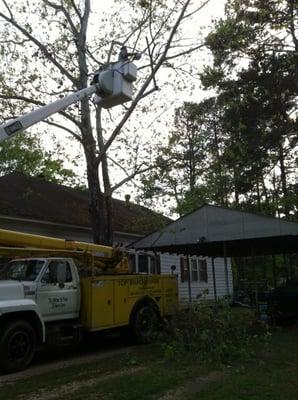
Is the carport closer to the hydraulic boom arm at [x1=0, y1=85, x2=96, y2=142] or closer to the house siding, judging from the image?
the hydraulic boom arm at [x1=0, y1=85, x2=96, y2=142]

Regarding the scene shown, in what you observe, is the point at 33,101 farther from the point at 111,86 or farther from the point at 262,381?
the point at 262,381

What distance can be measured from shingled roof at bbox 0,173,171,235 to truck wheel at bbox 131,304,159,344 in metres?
4.94

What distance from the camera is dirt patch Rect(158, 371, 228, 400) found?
772 centimetres

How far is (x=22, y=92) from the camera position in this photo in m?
19.4

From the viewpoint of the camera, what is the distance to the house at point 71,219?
2025 centimetres

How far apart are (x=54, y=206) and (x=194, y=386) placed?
1684 cm

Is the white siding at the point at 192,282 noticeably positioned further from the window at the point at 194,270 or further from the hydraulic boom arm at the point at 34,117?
the hydraulic boom arm at the point at 34,117

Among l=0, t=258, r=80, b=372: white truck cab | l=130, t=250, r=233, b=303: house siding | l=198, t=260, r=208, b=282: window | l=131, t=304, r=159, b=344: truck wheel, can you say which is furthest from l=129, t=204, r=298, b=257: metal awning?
l=198, t=260, r=208, b=282: window

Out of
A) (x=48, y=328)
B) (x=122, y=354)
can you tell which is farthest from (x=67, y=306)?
(x=122, y=354)

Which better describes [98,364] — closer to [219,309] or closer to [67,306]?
[67,306]

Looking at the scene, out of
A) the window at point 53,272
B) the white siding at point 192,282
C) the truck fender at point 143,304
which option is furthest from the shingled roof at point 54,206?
the window at point 53,272

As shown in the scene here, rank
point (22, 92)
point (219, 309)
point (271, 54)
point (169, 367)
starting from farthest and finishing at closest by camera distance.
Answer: point (271, 54)
point (22, 92)
point (219, 309)
point (169, 367)

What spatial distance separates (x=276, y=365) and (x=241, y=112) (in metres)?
19.2

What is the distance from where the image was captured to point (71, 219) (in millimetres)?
23094
